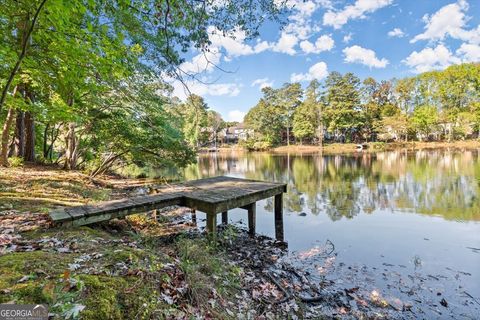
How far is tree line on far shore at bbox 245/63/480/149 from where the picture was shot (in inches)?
1582

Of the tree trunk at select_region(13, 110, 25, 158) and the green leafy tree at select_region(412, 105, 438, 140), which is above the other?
Answer: the green leafy tree at select_region(412, 105, 438, 140)

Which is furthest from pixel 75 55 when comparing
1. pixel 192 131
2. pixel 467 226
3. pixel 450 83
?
pixel 450 83

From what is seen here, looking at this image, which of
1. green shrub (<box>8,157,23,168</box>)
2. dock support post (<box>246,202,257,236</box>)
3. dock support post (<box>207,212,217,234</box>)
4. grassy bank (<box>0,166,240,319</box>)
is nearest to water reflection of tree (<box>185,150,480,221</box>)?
dock support post (<box>246,202,257,236</box>)

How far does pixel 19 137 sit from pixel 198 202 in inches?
354

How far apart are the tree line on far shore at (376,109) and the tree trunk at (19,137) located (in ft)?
121

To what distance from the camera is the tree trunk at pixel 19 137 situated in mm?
9273

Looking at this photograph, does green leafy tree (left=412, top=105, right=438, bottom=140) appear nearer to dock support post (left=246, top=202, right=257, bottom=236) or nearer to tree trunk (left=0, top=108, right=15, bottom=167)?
dock support post (left=246, top=202, right=257, bottom=236)

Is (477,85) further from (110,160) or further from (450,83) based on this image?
(110,160)

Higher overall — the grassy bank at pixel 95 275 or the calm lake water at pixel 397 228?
the grassy bank at pixel 95 275

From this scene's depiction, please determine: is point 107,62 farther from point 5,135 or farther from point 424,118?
point 424,118

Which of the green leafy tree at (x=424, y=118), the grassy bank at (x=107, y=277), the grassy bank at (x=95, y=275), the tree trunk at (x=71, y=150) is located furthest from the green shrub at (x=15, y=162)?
the green leafy tree at (x=424, y=118)

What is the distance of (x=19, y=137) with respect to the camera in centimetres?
969

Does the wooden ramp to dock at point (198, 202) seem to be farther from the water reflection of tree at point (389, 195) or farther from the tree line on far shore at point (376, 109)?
the tree line on far shore at point (376, 109)

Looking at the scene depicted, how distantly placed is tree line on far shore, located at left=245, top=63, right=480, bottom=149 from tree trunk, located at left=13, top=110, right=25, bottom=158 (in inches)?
1458
